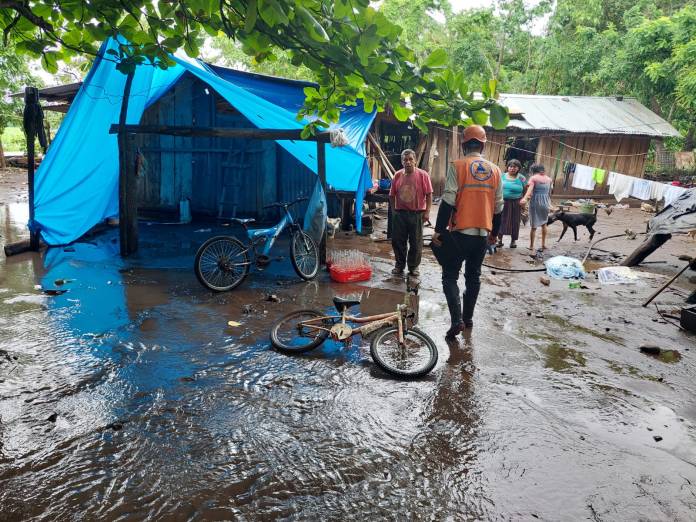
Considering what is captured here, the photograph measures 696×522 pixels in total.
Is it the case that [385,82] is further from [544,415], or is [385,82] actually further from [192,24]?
[544,415]

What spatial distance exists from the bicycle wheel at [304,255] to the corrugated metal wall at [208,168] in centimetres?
387

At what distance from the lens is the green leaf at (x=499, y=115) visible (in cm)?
278

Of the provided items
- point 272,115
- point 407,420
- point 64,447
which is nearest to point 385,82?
point 407,420

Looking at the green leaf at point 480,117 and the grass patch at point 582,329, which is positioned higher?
the green leaf at point 480,117

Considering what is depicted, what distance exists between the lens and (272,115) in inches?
305

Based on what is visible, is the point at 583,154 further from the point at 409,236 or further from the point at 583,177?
the point at 409,236

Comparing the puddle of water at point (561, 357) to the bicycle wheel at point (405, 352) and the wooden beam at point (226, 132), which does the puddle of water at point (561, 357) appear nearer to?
the bicycle wheel at point (405, 352)

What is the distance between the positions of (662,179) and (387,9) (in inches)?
532

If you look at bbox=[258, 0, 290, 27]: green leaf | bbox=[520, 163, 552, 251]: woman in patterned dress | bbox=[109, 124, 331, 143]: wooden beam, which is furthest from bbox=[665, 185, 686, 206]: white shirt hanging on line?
bbox=[258, 0, 290, 27]: green leaf

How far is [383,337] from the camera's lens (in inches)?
171

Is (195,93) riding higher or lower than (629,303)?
higher

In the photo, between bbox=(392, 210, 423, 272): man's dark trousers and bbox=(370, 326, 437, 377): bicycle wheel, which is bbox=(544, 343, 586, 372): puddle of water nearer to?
bbox=(370, 326, 437, 377): bicycle wheel

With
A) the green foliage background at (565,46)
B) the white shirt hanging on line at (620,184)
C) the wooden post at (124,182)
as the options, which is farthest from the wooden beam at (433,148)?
the wooden post at (124,182)

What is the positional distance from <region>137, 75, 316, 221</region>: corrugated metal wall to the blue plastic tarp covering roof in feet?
4.98
